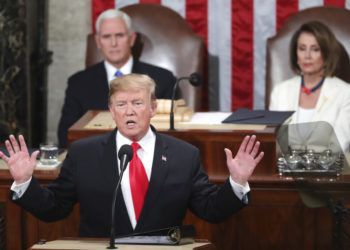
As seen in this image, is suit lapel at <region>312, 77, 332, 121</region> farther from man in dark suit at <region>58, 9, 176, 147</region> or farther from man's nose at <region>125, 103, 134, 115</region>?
man's nose at <region>125, 103, 134, 115</region>

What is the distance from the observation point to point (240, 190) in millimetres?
3889

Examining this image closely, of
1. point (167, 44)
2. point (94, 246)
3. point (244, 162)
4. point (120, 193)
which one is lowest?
point (94, 246)

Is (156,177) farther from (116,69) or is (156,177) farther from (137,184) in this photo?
(116,69)

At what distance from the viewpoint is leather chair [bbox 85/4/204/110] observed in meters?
6.52

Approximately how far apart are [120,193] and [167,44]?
2.66 meters

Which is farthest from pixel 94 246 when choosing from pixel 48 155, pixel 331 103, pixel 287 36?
pixel 287 36

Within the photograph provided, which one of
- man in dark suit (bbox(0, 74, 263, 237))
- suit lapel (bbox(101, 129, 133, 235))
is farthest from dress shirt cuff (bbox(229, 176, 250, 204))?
suit lapel (bbox(101, 129, 133, 235))

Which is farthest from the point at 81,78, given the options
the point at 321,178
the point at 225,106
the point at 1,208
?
the point at 321,178

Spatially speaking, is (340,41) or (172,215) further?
(340,41)

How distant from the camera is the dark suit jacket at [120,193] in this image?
4020 millimetres

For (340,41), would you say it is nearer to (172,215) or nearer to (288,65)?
(288,65)

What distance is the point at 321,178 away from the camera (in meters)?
4.73

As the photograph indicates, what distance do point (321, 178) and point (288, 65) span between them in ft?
6.02

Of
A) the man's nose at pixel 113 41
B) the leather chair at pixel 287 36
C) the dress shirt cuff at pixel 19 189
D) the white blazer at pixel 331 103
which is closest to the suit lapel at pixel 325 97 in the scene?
the white blazer at pixel 331 103
